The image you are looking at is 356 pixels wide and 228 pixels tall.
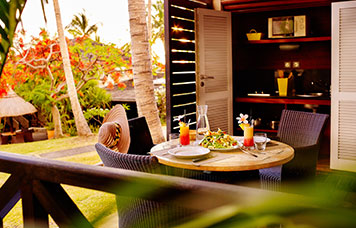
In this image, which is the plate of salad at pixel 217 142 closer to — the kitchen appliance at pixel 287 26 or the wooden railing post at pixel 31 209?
the wooden railing post at pixel 31 209

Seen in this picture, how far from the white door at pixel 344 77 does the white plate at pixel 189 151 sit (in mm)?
2536

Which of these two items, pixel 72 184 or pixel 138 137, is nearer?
pixel 72 184

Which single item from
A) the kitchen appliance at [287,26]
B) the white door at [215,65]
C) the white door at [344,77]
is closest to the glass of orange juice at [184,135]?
the white door at [215,65]

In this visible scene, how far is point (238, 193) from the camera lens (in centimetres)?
73

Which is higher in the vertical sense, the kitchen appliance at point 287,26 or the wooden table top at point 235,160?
the kitchen appliance at point 287,26

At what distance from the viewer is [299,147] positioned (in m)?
2.78

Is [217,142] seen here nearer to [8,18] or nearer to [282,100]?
[8,18]

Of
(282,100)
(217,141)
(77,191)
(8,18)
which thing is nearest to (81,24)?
(282,100)

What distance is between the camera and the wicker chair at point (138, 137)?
344 centimetres

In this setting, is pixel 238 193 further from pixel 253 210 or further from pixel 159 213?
pixel 159 213

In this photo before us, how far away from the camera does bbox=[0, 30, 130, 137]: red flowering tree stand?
8.35 m

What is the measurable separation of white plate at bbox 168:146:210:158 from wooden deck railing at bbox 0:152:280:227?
1.39 meters

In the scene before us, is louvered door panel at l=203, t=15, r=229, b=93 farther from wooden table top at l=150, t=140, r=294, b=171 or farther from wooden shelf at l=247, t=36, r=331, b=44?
wooden table top at l=150, t=140, r=294, b=171

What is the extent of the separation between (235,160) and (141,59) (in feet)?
8.94
